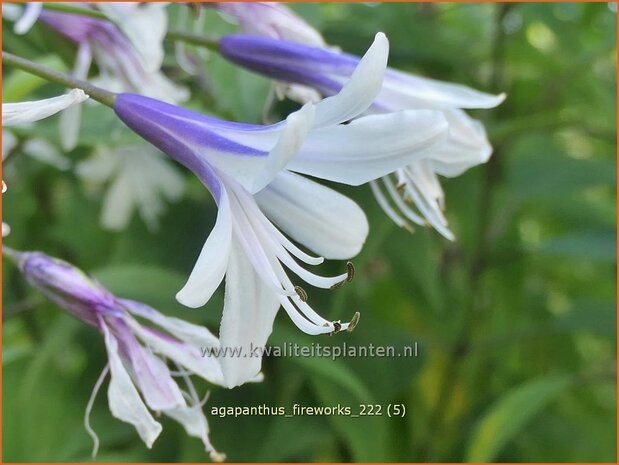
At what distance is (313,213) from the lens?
246 mm

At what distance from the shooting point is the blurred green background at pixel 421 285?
1.50 feet

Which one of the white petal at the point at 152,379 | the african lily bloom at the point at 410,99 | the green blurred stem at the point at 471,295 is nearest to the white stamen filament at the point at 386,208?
the african lily bloom at the point at 410,99

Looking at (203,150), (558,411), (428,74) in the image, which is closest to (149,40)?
(203,150)

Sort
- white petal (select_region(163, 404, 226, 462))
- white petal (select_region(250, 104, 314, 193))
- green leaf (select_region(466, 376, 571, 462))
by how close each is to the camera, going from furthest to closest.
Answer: green leaf (select_region(466, 376, 571, 462)) < white petal (select_region(163, 404, 226, 462)) < white petal (select_region(250, 104, 314, 193))

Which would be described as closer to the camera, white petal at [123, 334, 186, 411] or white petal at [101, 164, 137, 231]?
white petal at [123, 334, 186, 411]

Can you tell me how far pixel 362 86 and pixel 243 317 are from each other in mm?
83

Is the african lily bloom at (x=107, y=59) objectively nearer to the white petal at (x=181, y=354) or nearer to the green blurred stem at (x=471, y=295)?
the white petal at (x=181, y=354)

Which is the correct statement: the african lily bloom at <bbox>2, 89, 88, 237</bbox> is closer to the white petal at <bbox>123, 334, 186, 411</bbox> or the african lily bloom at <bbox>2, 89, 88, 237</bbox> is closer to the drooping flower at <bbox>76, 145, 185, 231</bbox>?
the white petal at <bbox>123, 334, 186, 411</bbox>

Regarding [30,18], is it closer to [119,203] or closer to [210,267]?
[210,267]

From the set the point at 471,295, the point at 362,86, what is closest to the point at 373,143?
the point at 362,86

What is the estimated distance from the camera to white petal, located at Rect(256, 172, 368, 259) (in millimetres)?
245

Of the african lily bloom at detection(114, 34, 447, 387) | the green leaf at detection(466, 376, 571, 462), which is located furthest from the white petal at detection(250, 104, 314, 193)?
the green leaf at detection(466, 376, 571, 462)

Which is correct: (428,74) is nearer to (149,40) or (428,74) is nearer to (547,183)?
(547,183)

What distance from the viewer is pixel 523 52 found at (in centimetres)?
58
